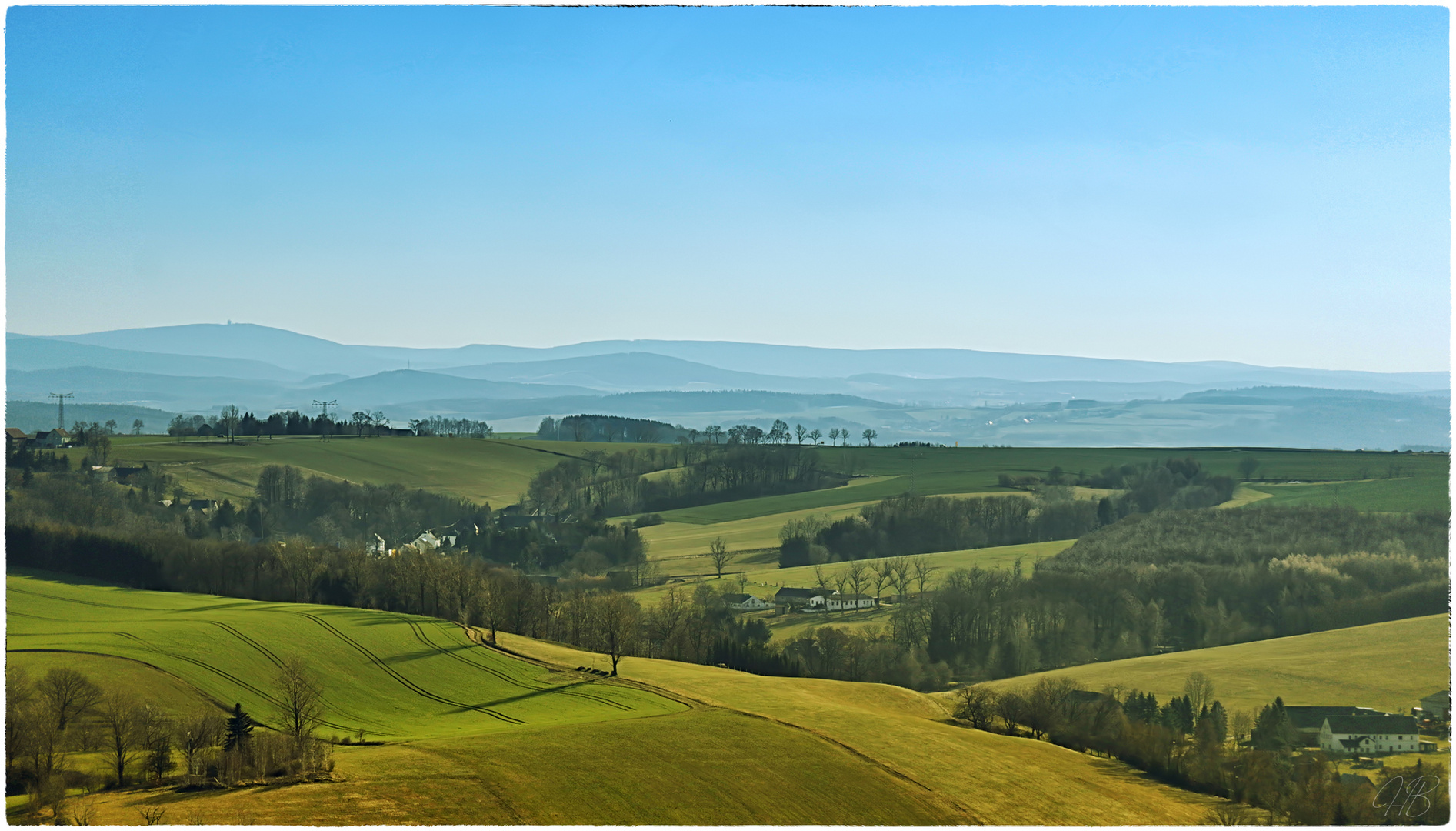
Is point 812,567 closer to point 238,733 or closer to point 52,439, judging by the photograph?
point 238,733

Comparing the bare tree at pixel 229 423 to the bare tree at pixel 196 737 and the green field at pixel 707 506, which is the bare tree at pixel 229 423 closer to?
the green field at pixel 707 506

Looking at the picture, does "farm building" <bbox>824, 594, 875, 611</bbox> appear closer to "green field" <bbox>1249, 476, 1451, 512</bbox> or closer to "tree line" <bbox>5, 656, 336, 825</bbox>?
"green field" <bbox>1249, 476, 1451, 512</bbox>

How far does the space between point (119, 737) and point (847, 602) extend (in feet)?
110

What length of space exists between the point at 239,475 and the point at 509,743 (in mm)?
54294

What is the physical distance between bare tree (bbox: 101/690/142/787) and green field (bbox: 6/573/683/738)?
3.25 meters

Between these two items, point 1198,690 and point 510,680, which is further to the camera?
point 1198,690

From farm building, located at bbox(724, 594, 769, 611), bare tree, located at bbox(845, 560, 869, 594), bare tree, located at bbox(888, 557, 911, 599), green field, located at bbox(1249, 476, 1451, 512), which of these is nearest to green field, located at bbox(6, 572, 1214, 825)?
farm building, located at bbox(724, 594, 769, 611)

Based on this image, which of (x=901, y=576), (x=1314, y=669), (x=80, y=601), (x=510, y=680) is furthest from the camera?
(x=901, y=576)

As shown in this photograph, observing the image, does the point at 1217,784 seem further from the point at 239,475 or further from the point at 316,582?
the point at 239,475

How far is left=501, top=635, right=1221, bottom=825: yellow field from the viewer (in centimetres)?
1775

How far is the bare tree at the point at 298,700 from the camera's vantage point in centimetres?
1908

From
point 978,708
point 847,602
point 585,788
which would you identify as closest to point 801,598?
point 847,602

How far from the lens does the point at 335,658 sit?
2703 centimetres

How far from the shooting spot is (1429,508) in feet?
127
